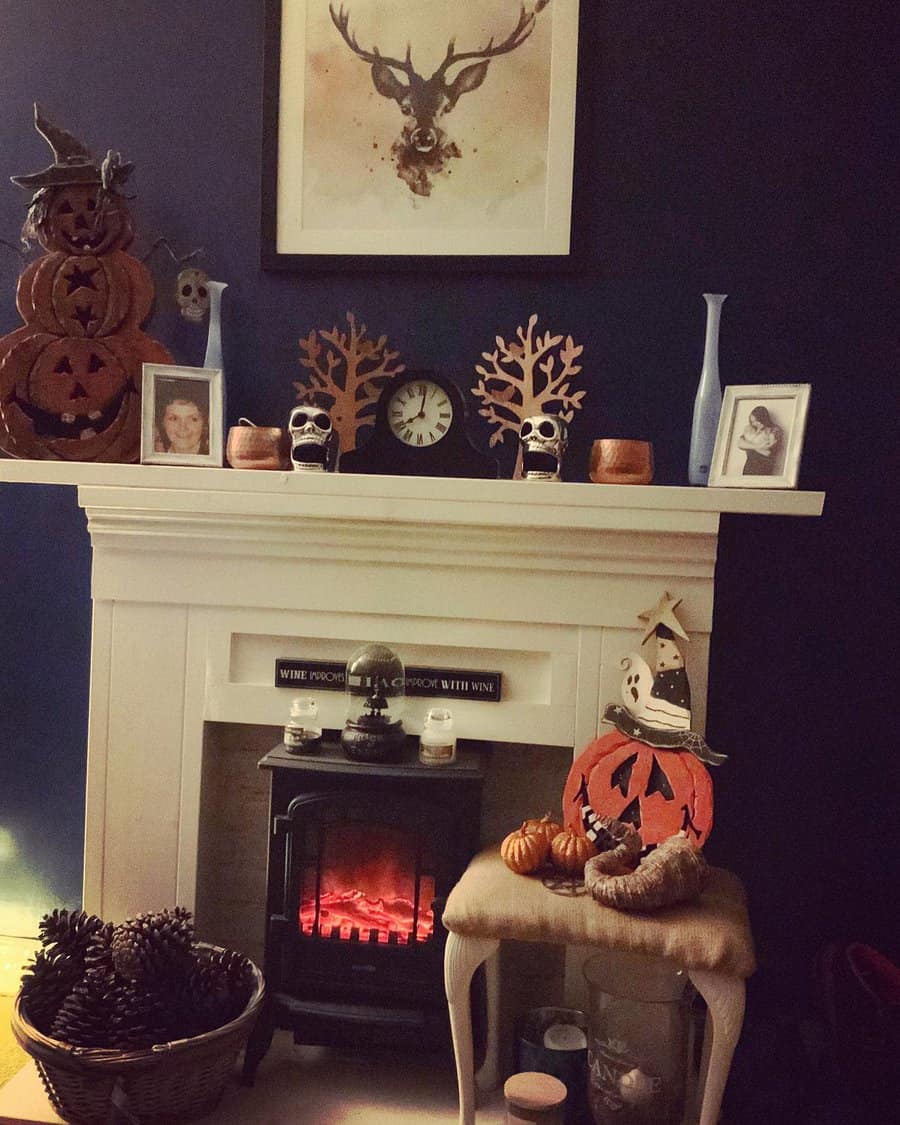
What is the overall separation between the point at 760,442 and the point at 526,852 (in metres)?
0.90

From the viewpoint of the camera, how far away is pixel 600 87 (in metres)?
2.24

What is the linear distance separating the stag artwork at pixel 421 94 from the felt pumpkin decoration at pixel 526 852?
1427mm

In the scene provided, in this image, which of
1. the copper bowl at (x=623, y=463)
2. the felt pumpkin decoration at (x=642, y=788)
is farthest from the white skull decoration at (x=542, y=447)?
the felt pumpkin decoration at (x=642, y=788)

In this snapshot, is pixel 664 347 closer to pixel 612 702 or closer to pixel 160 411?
pixel 612 702

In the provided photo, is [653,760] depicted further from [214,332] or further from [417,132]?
[417,132]

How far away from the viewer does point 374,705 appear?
6.73 feet

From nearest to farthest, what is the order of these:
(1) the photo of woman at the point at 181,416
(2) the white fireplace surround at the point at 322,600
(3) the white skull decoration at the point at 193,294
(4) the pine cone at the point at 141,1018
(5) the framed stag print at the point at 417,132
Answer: (4) the pine cone at the point at 141,1018, (2) the white fireplace surround at the point at 322,600, (1) the photo of woman at the point at 181,416, (5) the framed stag print at the point at 417,132, (3) the white skull decoration at the point at 193,294

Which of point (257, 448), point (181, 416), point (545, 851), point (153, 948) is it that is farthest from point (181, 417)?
point (545, 851)

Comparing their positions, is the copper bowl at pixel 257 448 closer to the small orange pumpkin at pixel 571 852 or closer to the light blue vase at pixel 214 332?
the light blue vase at pixel 214 332

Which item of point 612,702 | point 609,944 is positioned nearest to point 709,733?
point 612,702

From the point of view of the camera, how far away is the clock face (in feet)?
7.16

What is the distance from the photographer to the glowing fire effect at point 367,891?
2.03 meters

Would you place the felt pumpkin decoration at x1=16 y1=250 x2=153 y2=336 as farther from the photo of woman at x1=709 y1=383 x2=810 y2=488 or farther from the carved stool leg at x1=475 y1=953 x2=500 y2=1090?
the carved stool leg at x1=475 y1=953 x2=500 y2=1090

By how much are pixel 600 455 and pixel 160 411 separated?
3.02 feet
